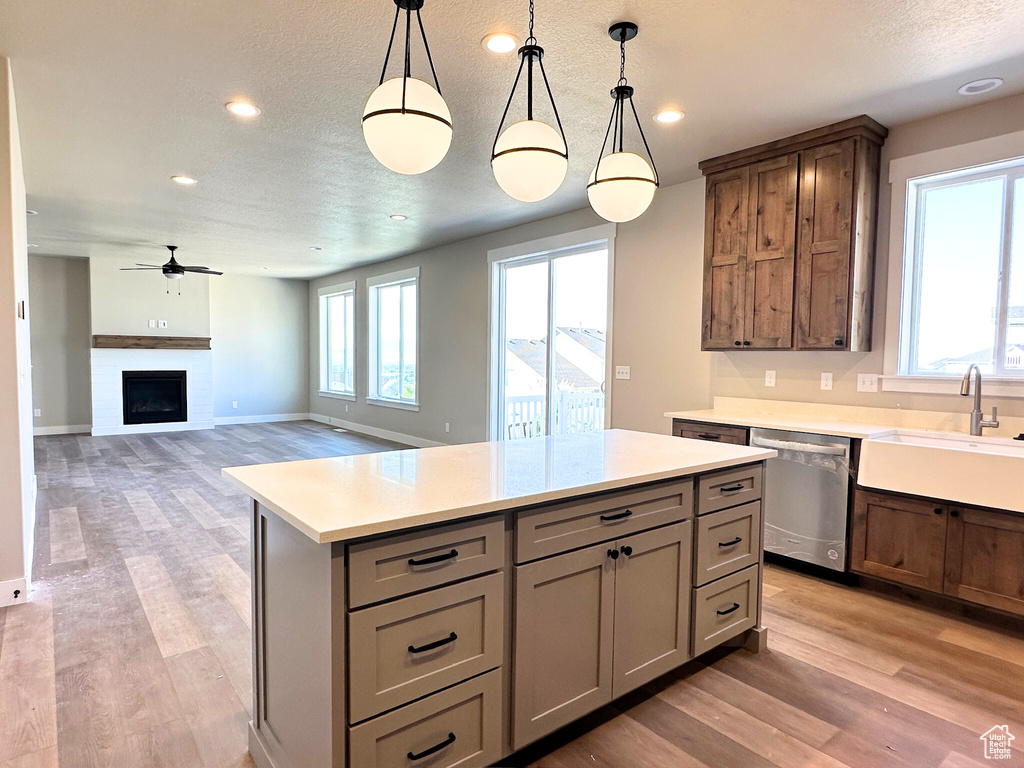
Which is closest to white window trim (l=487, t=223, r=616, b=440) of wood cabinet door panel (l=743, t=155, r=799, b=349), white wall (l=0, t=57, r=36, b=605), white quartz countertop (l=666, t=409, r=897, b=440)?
white quartz countertop (l=666, t=409, r=897, b=440)

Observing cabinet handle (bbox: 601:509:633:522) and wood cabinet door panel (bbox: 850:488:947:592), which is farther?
wood cabinet door panel (bbox: 850:488:947:592)

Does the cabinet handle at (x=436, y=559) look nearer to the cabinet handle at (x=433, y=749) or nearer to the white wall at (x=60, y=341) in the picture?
the cabinet handle at (x=433, y=749)

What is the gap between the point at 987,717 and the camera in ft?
6.63

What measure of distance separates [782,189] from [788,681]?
2768mm

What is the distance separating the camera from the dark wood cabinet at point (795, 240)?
3289 millimetres

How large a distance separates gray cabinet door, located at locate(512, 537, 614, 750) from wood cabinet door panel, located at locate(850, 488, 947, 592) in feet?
6.26

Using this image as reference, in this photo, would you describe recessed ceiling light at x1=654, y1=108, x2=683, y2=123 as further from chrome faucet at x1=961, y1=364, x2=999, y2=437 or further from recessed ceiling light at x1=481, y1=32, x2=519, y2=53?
chrome faucet at x1=961, y1=364, x2=999, y2=437

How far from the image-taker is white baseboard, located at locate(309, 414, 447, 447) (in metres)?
7.55

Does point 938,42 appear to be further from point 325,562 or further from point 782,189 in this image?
point 325,562

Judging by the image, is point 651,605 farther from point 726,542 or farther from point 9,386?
point 9,386

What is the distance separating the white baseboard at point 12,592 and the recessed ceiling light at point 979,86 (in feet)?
17.4

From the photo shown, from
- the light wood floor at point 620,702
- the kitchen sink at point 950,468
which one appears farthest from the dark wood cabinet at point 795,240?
the light wood floor at point 620,702

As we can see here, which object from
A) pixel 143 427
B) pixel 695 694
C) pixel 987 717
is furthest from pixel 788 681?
pixel 143 427

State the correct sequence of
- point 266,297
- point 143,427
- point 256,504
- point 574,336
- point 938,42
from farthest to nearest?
point 266,297 → point 143,427 → point 574,336 → point 938,42 → point 256,504
